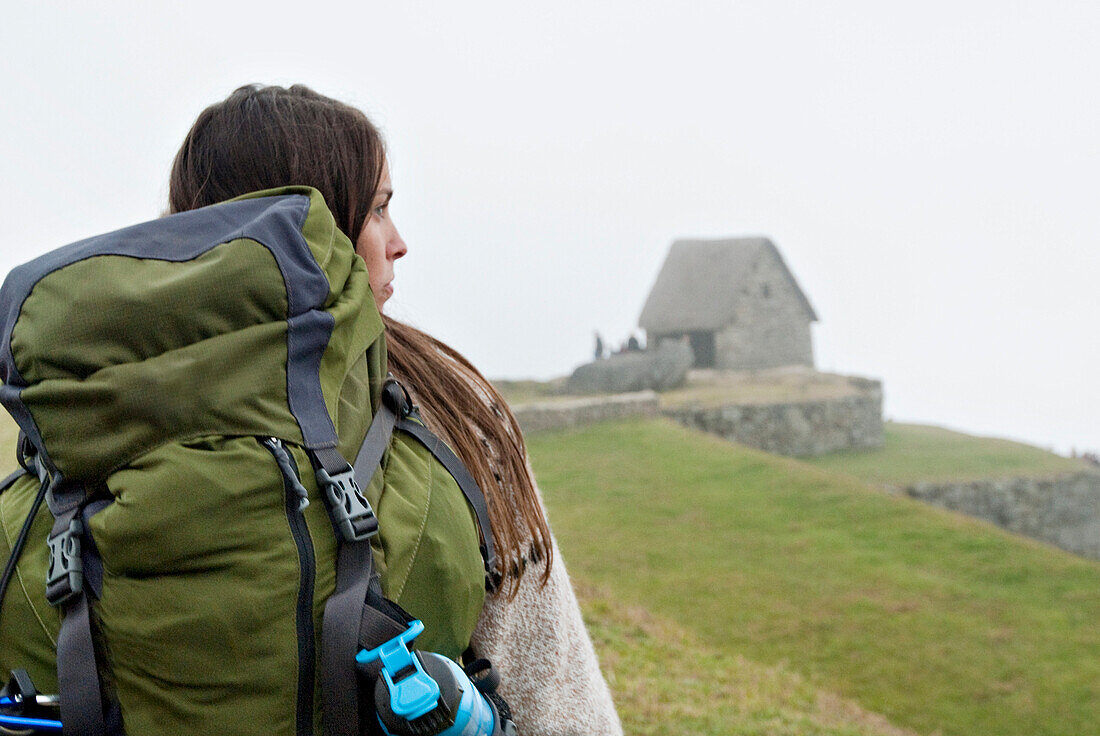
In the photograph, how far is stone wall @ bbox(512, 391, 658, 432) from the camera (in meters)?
20.5

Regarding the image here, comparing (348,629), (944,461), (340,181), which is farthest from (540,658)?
(944,461)

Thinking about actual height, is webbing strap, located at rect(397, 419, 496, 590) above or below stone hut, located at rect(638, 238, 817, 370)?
above

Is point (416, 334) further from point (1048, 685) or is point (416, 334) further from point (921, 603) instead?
point (921, 603)

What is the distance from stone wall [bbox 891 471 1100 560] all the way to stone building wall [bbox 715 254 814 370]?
10203mm

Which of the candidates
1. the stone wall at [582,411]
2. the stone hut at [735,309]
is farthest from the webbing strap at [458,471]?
the stone hut at [735,309]

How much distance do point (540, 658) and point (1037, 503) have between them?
22.2 meters

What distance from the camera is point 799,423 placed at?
77.4ft

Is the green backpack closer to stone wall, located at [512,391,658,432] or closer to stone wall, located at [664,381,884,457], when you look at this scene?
stone wall, located at [512,391,658,432]

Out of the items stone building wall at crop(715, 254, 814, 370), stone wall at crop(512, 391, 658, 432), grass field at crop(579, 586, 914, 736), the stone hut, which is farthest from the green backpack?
stone building wall at crop(715, 254, 814, 370)

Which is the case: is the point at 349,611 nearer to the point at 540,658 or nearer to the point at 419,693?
the point at 419,693

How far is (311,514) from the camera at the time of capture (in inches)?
52.0

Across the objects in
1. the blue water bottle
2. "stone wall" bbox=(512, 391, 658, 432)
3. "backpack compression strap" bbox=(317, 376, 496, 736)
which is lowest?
"stone wall" bbox=(512, 391, 658, 432)

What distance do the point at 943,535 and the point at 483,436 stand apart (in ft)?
42.6

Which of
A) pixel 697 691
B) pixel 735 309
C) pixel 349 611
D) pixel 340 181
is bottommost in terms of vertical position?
pixel 697 691
